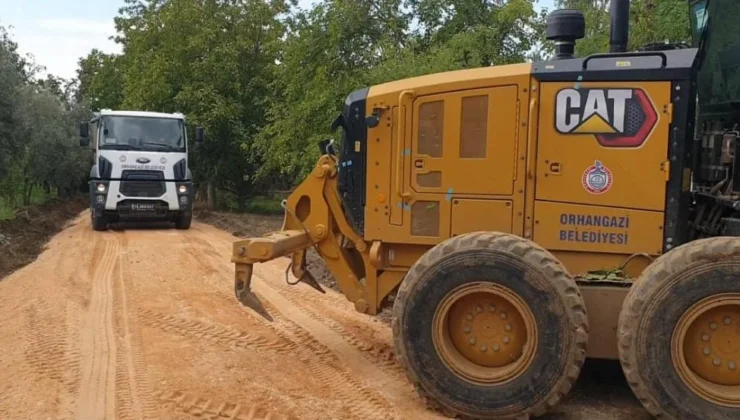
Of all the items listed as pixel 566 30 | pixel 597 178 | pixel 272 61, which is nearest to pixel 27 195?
pixel 272 61

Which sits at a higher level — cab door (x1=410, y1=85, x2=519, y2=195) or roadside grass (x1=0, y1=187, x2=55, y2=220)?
cab door (x1=410, y1=85, x2=519, y2=195)

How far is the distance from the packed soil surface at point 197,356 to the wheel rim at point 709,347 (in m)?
0.68

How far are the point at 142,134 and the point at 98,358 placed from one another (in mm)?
12155

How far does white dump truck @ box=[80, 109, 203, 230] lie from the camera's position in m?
17.3

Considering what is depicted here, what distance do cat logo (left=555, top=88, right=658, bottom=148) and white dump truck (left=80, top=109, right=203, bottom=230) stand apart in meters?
13.8

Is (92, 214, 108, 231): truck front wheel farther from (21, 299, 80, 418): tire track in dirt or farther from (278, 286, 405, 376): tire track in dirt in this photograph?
(278, 286, 405, 376): tire track in dirt

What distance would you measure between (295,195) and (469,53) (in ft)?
24.7

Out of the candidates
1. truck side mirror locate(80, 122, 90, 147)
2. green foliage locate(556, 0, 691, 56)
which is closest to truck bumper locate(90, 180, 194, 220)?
truck side mirror locate(80, 122, 90, 147)

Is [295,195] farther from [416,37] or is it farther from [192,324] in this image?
[416,37]

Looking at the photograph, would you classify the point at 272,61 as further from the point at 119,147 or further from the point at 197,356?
the point at 197,356

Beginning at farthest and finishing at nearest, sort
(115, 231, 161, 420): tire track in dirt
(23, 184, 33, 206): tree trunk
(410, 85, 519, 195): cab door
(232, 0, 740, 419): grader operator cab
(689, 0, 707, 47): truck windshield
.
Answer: (23, 184, 33, 206): tree trunk, (689, 0, 707, 47): truck windshield, (410, 85, 519, 195): cab door, (115, 231, 161, 420): tire track in dirt, (232, 0, 740, 419): grader operator cab

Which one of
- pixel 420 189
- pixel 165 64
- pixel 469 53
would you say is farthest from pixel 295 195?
pixel 165 64

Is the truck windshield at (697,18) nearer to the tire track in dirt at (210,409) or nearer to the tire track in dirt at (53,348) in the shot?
the tire track in dirt at (210,409)

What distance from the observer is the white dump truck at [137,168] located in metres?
17.3
